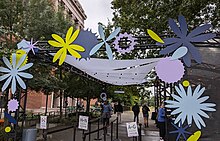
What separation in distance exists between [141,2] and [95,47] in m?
7.11

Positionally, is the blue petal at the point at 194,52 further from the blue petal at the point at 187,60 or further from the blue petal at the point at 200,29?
the blue petal at the point at 200,29

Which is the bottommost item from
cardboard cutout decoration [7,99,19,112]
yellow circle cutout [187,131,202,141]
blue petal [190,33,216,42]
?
yellow circle cutout [187,131,202,141]

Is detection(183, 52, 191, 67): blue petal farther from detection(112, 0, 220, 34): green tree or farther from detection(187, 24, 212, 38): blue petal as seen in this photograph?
detection(112, 0, 220, 34): green tree

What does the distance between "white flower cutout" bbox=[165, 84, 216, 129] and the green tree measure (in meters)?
6.15

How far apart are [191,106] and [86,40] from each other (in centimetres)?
290

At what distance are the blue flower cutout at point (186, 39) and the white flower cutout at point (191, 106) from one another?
0.64 metres

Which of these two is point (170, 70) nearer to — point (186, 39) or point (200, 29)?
point (186, 39)

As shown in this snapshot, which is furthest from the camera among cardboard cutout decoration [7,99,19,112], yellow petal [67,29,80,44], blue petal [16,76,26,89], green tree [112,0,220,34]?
green tree [112,0,220,34]

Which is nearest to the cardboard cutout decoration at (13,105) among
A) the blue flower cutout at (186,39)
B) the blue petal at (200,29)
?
the blue flower cutout at (186,39)

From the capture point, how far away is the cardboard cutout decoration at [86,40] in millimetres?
5973

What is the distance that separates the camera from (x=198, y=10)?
436 inches

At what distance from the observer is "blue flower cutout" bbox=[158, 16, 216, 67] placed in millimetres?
5262

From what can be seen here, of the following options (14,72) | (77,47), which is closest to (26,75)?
(14,72)

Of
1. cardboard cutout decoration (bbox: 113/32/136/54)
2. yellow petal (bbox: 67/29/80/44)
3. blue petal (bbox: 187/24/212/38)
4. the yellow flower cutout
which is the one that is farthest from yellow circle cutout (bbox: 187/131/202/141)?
yellow petal (bbox: 67/29/80/44)
